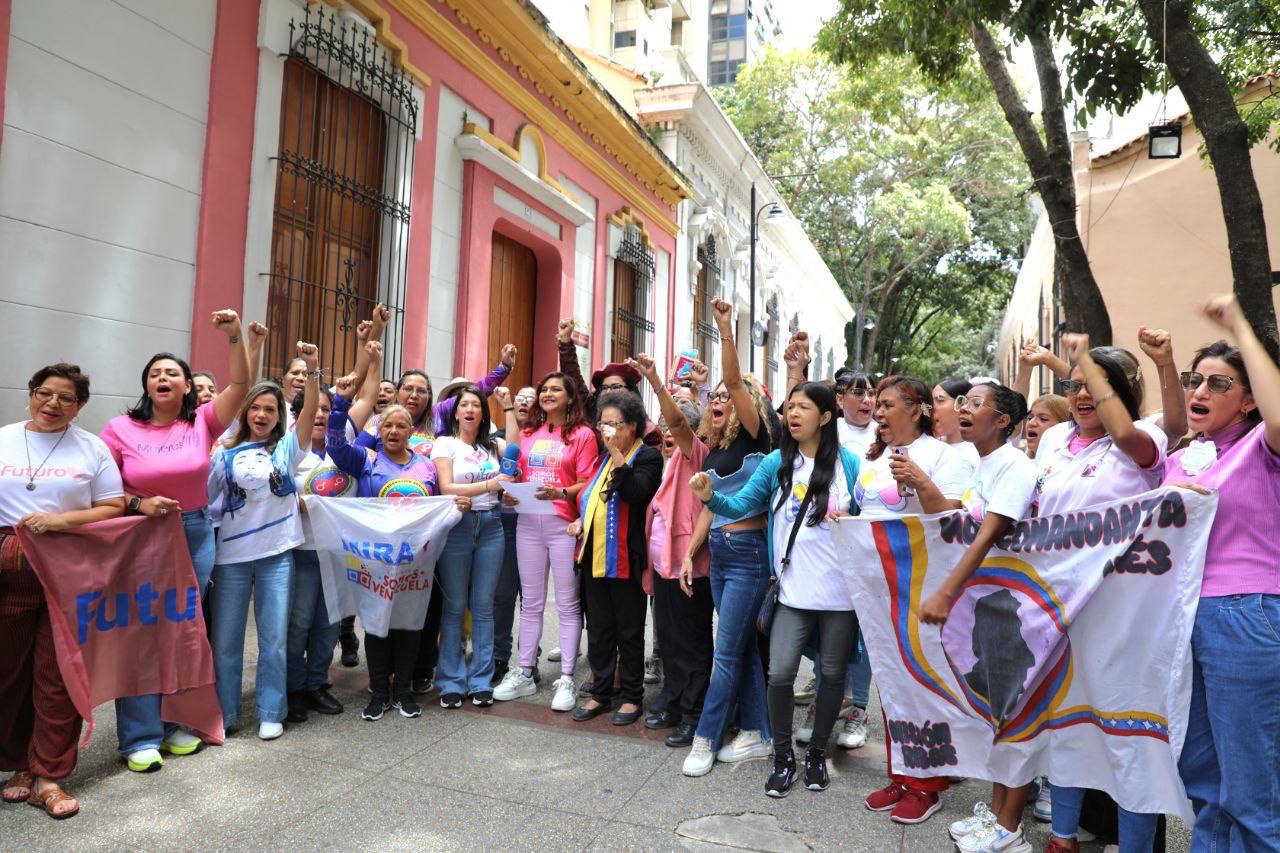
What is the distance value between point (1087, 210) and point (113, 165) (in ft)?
48.7

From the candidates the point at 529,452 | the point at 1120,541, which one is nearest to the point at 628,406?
the point at 529,452

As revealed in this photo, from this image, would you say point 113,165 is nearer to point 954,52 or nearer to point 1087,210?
point 954,52

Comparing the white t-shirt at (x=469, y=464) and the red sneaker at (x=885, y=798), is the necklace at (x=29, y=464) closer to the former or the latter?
the white t-shirt at (x=469, y=464)

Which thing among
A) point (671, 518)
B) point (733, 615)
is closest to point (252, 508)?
point (671, 518)

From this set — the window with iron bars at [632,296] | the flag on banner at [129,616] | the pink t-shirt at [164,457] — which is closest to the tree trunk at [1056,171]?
the window with iron bars at [632,296]

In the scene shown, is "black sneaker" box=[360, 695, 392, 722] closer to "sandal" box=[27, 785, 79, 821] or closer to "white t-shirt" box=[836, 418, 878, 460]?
"sandal" box=[27, 785, 79, 821]

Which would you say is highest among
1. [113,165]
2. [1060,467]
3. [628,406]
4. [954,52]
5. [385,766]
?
[954,52]

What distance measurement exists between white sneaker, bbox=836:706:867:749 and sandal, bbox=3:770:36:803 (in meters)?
3.73

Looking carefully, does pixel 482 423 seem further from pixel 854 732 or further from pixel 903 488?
pixel 854 732

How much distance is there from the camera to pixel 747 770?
13.2ft

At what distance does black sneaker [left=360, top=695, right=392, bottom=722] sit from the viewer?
4.59 meters

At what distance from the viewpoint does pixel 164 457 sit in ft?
13.2

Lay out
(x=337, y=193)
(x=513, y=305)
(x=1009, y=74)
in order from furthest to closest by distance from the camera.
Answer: (x=513, y=305) < (x=1009, y=74) < (x=337, y=193)

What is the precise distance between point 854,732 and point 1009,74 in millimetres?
6787
